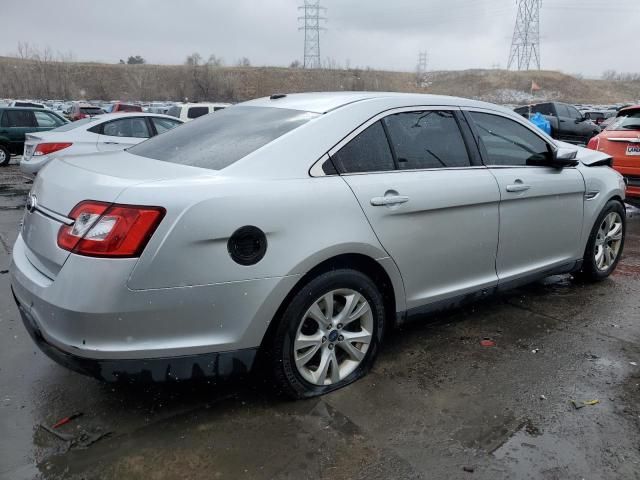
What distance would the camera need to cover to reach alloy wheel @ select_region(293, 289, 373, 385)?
2766 mm

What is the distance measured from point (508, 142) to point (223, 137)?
2135 mm

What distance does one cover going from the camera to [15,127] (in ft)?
46.9

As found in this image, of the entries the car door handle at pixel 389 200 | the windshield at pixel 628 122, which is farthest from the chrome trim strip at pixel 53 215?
the windshield at pixel 628 122

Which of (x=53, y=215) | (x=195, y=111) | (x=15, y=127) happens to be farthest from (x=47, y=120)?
(x=53, y=215)

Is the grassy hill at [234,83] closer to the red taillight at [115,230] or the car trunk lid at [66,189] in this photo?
the car trunk lid at [66,189]

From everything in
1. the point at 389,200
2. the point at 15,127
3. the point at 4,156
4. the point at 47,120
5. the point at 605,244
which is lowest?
the point at 4,156

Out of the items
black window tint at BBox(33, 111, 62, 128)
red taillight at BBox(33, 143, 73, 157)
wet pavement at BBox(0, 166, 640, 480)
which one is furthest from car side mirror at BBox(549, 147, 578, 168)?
black window tint at BBox(33, 111, 62, 128)

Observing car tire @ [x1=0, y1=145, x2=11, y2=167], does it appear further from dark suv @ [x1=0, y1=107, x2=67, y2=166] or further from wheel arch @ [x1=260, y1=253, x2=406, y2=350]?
wheel arch @ [x1=260, y1=253, x2=406, y2=350]

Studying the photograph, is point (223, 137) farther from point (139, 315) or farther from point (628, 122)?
point (628, 122)

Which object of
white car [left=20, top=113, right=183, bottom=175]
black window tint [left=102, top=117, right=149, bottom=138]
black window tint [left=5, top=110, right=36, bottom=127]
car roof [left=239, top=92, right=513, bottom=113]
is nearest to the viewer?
car roof [left=239, top=92, right=513, bottom=113]

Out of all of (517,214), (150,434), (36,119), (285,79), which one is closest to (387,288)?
(517,214)

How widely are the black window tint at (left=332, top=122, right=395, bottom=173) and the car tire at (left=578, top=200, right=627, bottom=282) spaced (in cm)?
248

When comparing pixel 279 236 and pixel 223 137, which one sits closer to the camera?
pixel 279 236

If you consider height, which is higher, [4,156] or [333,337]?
[333,337]
